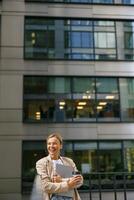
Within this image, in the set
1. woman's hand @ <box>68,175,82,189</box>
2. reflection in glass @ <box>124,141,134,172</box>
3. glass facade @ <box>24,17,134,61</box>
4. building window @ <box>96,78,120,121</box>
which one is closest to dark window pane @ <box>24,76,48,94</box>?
glass facade @ <box>24,17,134,61</box>

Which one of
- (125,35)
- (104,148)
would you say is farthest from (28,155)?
(125,35)

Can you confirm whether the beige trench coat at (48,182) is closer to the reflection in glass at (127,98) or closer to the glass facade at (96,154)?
the glass facade at (96,154)

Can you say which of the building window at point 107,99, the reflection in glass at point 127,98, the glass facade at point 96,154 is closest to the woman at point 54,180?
the glass facade at point 96,154

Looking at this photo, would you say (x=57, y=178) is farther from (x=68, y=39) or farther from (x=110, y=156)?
(x=68, y=39)

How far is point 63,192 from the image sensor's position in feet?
12.3

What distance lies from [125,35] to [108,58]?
2.12m

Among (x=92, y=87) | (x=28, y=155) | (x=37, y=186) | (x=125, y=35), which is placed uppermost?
(x=125, y=35)

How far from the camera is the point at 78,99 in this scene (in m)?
23.5

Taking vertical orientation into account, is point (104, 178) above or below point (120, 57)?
below

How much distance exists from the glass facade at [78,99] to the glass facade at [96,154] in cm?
154

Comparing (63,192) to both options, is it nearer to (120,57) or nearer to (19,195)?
(19,195)

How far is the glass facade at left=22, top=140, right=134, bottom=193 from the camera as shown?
872 inches

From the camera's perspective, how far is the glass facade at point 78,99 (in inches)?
907

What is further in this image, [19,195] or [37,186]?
[19,195]
